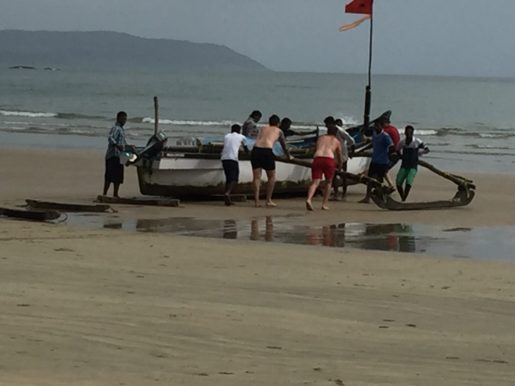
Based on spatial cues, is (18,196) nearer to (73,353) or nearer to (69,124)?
(73,353)

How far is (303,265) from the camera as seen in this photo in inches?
416

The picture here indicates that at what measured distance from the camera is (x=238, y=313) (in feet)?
25.2

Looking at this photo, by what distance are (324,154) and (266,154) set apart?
0.90 meters

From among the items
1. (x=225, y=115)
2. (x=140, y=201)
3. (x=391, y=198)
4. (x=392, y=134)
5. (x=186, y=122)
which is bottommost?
(x=140, y=201)

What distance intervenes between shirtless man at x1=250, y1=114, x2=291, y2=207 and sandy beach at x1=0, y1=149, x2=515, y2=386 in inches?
161

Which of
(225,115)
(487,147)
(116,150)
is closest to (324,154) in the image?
(116,150)

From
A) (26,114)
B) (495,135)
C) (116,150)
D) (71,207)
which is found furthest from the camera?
(26,114)

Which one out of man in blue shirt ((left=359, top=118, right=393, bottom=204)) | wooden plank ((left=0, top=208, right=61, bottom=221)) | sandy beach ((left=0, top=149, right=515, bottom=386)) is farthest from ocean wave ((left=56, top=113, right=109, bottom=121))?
sandy beach ((left=0, top=149, right=515, bottom=386))

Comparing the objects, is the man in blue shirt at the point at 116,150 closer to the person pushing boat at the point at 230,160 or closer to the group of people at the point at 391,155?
the person pushing boat at the point at 230,160

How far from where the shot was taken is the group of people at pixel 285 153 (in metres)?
16.4

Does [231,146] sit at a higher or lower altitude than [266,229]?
higher

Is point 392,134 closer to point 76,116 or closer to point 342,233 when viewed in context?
point 342,233

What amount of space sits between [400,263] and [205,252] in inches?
78.3

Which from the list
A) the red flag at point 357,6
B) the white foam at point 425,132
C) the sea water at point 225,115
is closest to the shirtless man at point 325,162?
the sea water at point 225,115
